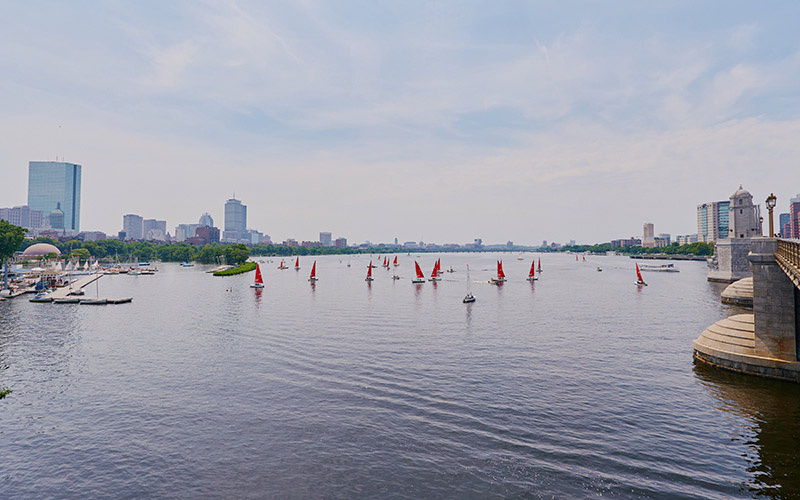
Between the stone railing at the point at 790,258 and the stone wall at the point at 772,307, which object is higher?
the stone railing at the point at 790,258

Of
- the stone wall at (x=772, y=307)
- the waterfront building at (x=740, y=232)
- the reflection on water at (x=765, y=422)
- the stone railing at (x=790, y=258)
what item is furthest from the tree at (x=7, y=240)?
the waterfront building at (x=740, y=232)

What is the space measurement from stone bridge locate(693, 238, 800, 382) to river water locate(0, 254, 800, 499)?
1655 millimetres

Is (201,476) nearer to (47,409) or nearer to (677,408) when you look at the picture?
(47,409)

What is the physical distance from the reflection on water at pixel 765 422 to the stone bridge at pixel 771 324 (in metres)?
1.18

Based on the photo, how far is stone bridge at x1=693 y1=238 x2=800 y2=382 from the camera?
34.5m

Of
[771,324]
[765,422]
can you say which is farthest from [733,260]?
[765,422]

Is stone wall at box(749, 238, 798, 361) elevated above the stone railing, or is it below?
below

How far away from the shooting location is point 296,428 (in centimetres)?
2855

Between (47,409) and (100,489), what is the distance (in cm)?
1539

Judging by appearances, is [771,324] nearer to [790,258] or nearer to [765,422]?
[790,258]

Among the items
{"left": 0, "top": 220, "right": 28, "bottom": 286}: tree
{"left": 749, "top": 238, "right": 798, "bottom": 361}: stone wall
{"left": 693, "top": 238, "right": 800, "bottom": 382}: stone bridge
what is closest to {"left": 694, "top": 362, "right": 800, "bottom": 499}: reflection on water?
{"left": 693, "top": 238, "right": 800, "bottom": 382}: stone bridge

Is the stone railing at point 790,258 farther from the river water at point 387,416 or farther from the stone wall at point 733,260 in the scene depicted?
the stone wall at point 733,260

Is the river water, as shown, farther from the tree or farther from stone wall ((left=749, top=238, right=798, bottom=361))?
the tree

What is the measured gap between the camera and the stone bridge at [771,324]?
34.5 metres
